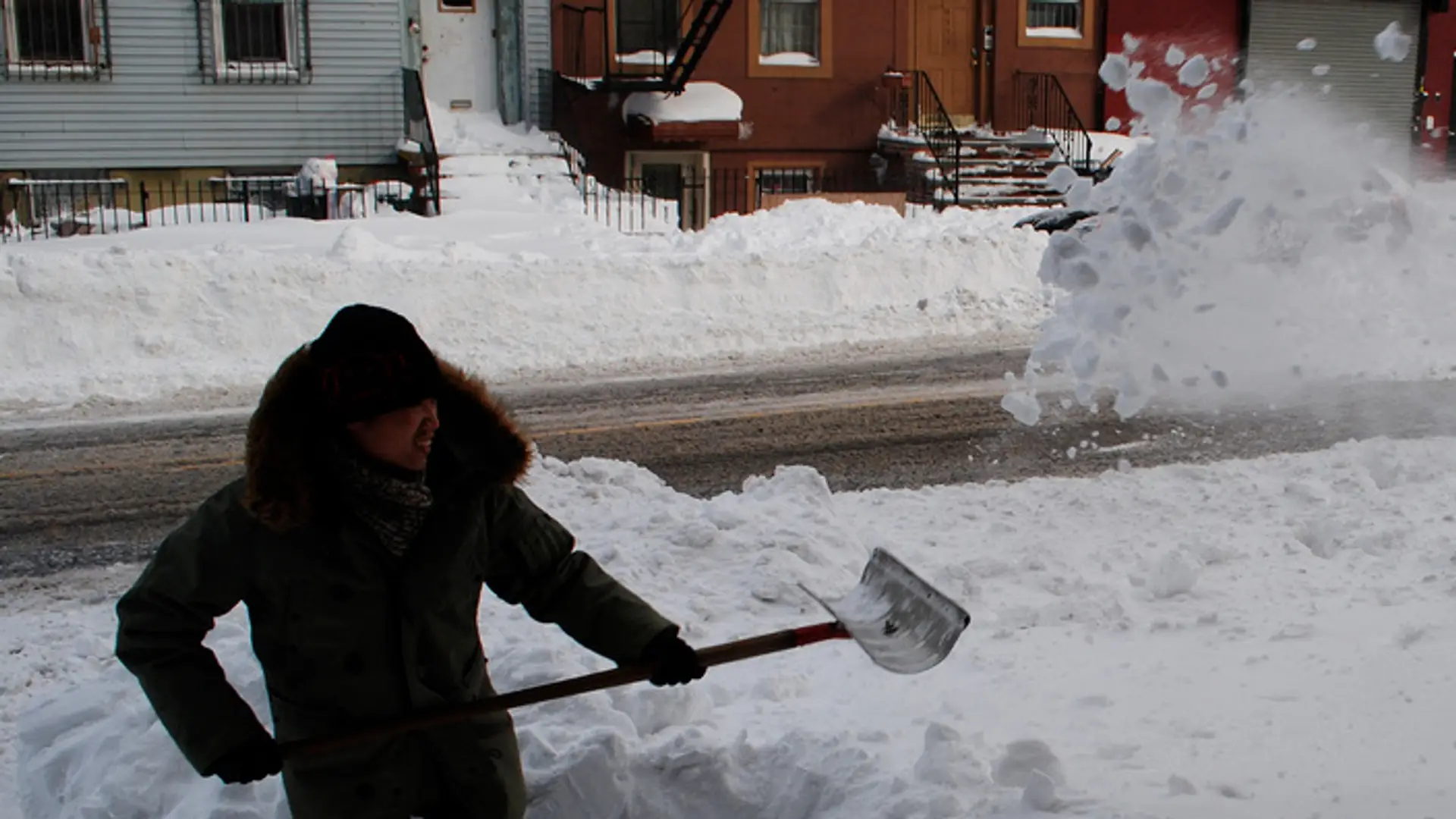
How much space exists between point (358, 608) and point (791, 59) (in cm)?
2026

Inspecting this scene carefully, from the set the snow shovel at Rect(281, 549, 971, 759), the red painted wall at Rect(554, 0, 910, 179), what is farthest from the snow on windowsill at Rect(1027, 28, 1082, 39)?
the snow shovel at Rect(281, 549, 971, 759)

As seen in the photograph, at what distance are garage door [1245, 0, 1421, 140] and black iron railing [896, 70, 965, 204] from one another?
20.1ft

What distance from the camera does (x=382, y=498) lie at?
2.61 metres

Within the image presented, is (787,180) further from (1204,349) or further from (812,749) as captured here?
(812,749)

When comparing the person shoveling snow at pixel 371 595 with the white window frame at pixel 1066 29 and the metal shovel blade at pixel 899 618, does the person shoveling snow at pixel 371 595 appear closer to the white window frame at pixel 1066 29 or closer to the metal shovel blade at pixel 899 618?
the metal shovel blade at pixel 899 618

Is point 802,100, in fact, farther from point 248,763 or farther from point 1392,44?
point 248,763

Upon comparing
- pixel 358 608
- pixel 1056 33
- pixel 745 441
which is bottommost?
pixel 745 441

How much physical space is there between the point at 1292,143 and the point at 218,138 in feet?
51.4

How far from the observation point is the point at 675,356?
12125mm

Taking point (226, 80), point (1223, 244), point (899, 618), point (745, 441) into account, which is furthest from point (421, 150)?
point (899, 618)

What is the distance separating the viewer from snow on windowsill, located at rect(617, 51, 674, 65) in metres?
20.5

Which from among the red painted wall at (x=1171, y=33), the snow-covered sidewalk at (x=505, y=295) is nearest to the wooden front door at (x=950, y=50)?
Result: the red painted wall at (x=1171, y=33)

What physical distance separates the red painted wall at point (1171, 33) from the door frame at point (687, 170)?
719 centimetres

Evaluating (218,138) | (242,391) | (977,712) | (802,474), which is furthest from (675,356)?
(218,138)
